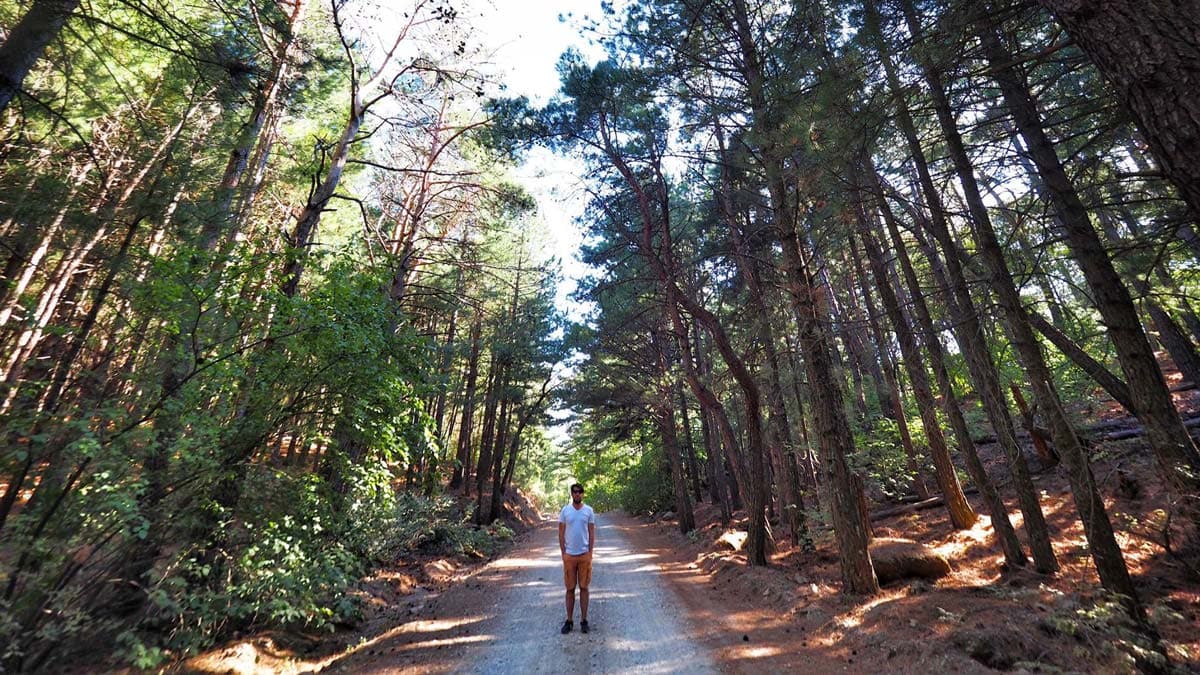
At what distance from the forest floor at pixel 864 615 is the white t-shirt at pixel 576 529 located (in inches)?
39.7

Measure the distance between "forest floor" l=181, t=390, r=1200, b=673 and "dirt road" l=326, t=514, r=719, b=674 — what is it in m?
0.04

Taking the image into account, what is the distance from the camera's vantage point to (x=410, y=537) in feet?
32.1

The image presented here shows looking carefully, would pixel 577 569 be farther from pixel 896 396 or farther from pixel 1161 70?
pixel 896 396

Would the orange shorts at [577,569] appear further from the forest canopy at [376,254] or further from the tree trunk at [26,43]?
the tree trunk at [26,43]

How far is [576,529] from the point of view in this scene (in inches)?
230

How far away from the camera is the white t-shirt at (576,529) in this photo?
5844 millimetres

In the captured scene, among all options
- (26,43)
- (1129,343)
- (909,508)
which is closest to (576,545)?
(1129,343)

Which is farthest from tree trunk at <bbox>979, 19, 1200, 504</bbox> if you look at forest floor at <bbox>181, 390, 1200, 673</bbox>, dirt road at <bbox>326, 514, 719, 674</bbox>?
dirt road at <bbox>326, 514, 719, 674</bbox>

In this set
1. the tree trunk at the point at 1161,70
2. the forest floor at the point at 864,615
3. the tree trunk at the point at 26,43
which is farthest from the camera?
the forest floor at the point at 864,615

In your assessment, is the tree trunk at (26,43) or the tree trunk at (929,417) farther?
the tree trunk at (929,417)

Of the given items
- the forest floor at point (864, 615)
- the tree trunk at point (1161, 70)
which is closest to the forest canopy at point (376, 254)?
the tree trunk at point (1161, 70)

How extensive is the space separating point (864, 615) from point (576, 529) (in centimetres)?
348

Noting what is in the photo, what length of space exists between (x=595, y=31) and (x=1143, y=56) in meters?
7.33

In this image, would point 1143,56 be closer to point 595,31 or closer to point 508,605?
point 595,31
